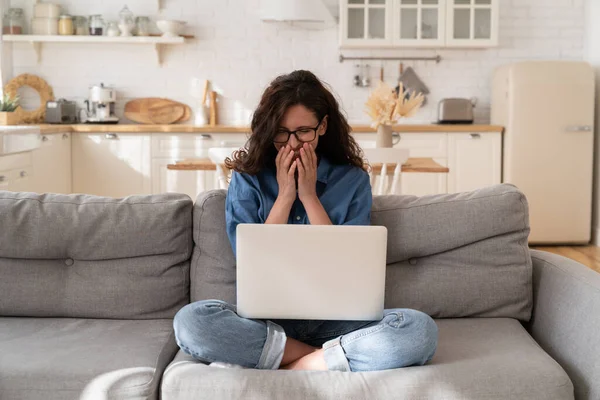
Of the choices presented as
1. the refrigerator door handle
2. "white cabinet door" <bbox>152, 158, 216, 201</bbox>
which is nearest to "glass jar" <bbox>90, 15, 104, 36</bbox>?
"white cabinet door" <bbox>152, 158, 216, 201</bbox>

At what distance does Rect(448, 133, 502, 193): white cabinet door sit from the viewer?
5.84 meters

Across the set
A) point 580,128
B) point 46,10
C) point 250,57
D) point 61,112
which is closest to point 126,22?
point 46,10

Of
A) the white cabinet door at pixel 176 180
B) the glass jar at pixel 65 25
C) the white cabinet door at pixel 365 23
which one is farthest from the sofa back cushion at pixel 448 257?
the glass jar at pixel 65 25

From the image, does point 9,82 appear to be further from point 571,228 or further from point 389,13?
point 571,228

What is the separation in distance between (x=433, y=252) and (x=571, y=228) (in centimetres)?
378

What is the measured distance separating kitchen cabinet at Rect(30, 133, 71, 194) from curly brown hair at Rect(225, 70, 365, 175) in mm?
3050

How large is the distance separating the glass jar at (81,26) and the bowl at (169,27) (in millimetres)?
554

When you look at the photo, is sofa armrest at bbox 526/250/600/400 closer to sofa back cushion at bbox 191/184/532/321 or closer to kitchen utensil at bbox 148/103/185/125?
sofa back cushion at bbox 191/184/532/321

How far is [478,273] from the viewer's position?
237 centimetres

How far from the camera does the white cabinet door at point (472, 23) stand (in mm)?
5984

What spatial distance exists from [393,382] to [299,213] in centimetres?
68

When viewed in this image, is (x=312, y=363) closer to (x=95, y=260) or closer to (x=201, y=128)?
(x=95, y=260)

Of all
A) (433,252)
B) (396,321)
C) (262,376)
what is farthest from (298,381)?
(433,252)

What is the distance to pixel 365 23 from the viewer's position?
237 inches
